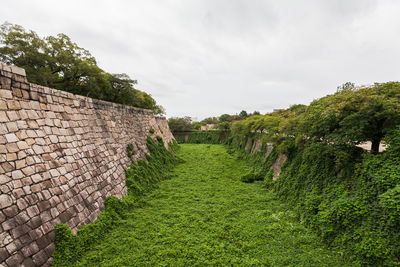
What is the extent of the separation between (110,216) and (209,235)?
330 cm

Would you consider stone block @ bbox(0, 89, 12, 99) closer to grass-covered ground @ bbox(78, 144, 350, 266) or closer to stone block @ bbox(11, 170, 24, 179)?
stone block @ bbox(11, 170, 24, 179)

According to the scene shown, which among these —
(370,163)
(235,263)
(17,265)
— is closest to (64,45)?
(17,265)

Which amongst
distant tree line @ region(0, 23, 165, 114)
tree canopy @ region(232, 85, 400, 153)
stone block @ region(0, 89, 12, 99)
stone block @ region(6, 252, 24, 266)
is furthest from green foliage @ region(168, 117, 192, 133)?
stone block @ region(6, 252, 24, 266)

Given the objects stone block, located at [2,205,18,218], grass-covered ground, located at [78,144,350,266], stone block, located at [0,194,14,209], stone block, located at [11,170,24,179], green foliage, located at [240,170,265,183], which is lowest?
grass-covered ground, located at [78,144,350,266]

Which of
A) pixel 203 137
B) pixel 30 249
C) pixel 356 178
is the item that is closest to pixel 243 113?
pixel 203 137

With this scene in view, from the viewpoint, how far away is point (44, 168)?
443 centimetres

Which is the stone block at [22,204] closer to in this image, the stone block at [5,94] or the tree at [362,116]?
the stone block at [5,94]

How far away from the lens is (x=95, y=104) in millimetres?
7680

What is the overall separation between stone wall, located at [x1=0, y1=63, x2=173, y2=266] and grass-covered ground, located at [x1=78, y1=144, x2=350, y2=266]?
3.74ft

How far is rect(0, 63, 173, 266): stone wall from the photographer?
3492 millimetres

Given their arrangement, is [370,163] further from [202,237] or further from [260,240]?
[202,237]

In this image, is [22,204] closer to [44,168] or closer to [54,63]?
[44,168]

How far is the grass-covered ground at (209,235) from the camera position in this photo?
13.4 feet

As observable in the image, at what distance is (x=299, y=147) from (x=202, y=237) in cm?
539
